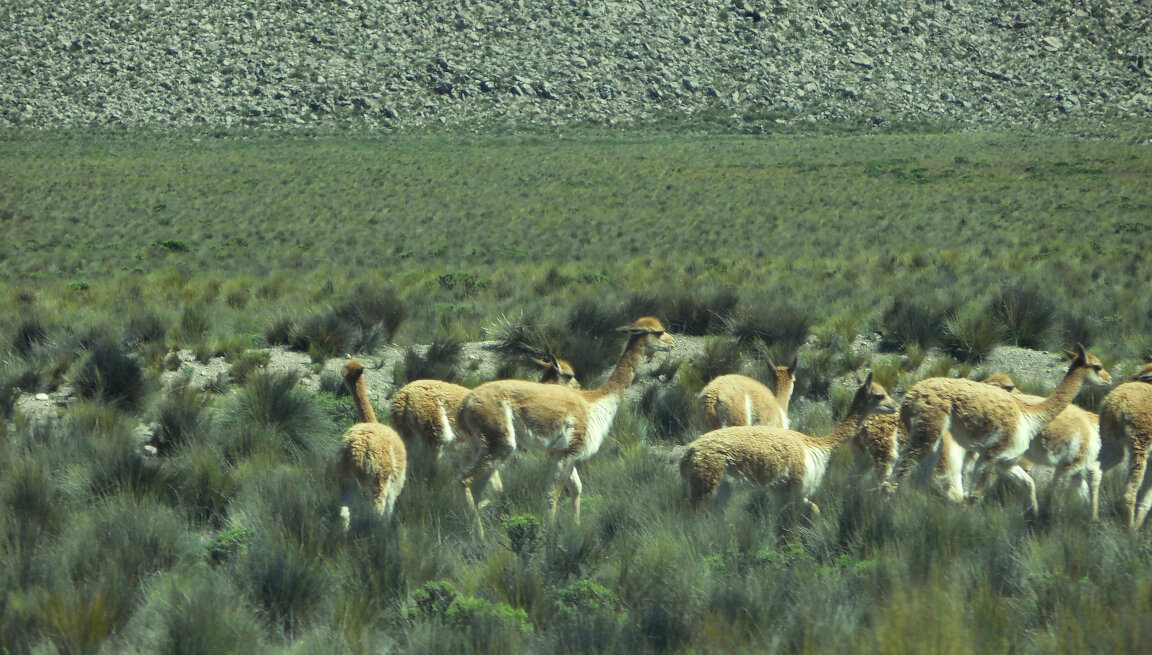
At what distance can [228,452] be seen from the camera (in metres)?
7.80

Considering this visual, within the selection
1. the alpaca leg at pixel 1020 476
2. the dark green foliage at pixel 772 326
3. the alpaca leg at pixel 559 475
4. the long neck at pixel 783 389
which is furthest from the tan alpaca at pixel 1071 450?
the dark green foliage at pixel 772 326

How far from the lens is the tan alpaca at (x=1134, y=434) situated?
20.5 feet

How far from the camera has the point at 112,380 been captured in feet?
31.8

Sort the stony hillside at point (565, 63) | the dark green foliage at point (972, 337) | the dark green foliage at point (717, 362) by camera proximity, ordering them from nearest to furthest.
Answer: the dark green foliage at point (717, 362) < the dark green foliage at point (972, 337) < the stony hillside at point (565, 63)

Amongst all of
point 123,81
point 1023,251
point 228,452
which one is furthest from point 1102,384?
point 123,81

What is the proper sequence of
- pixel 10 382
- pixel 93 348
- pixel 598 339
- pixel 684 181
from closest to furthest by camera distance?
pixel 10 382
pixel 93 348
pixel 598 339
pixel 684 181

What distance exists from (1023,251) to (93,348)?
58.5 feet

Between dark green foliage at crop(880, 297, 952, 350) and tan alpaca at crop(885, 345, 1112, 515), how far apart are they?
5488mm

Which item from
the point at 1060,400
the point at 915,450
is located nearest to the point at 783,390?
the point at 915,450

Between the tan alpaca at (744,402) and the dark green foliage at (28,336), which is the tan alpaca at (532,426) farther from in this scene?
the dark green foliage at (28,336)

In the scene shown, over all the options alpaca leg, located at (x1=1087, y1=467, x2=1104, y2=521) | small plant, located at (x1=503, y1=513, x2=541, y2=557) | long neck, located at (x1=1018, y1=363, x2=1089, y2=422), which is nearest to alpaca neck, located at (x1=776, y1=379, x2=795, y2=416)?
long neck, located at (x1=1018, y1=363, x2=1089, y2=422)

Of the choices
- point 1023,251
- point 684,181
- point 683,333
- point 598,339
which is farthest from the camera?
point 684,181

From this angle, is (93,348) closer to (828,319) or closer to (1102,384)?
(828,319)

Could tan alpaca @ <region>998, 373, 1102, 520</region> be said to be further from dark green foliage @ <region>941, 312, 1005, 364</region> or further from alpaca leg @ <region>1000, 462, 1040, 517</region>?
dark green foliage @ <region>941, 312, 1005, 364</region>
